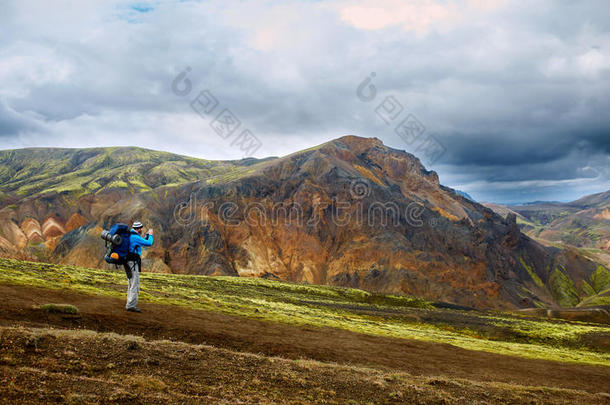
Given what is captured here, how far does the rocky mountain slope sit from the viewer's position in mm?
119875

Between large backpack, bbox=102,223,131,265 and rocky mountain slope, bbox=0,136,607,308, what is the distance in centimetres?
9580

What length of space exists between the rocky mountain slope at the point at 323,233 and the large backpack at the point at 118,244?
95796 mm

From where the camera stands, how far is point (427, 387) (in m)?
18.4

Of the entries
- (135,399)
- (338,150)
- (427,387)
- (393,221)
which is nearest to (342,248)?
(393,221)

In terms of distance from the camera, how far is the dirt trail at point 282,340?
19.3 metres

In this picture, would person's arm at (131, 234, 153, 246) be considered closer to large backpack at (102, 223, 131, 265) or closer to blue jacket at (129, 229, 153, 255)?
blue jacket at (129, 229, 153, 255)

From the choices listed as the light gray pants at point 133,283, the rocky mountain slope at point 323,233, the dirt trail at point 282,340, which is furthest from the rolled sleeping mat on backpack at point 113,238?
the rocky mountain slope at point 323,233

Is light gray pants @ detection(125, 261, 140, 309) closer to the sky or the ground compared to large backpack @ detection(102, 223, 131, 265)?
closer to the ground

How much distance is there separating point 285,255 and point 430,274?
157ft

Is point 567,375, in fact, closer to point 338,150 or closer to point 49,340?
point 49,340

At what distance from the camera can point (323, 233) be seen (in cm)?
13288

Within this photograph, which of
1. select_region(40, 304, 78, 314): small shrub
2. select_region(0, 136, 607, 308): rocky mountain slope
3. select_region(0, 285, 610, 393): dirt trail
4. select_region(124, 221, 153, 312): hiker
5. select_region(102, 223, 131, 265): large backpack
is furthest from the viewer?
select_region(0, 136, 607, 308): rocky mountain slope

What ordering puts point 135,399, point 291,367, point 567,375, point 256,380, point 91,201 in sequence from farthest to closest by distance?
point 91,201 < point 567,375 < point 291,367 < point 256,380 < point 135,399

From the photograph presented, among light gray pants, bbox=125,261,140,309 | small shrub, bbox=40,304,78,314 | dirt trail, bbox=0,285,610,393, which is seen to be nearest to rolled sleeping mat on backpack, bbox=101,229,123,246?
light gray pants, bbox=125,261,140,309
